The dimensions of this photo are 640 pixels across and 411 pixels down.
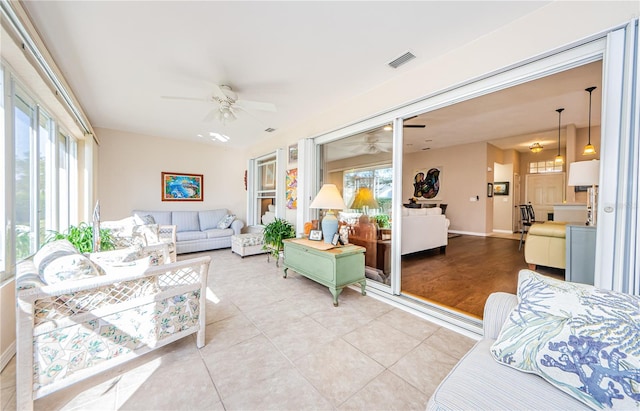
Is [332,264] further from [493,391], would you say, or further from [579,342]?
[579,342]

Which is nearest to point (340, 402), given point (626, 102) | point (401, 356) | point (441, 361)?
point (401, 356)

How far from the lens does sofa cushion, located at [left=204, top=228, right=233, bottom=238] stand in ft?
17.4

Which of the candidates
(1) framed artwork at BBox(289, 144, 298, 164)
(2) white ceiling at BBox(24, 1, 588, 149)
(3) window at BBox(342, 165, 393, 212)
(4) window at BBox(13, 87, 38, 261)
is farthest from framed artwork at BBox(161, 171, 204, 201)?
(3) window at BBox(342, 165, 393, 212)

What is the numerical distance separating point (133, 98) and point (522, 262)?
6.71m

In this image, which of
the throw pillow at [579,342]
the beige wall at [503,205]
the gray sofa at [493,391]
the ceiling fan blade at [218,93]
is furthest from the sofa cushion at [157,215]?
the beige wall at [503,205]

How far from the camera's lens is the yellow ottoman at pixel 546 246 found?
3361 millimetres

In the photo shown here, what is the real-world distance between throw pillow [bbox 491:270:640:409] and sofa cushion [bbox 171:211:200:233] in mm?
5825

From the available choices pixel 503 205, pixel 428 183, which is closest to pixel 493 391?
pixel 428 183

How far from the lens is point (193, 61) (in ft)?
8.14

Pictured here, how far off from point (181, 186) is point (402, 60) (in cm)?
547

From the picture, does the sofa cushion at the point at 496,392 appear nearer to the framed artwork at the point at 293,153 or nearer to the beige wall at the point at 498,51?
the beige wall at the point at 498,51

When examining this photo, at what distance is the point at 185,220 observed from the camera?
17.8 feet

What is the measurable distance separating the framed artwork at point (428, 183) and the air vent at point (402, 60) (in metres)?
5.88

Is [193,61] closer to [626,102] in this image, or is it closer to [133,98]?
[133,98]
